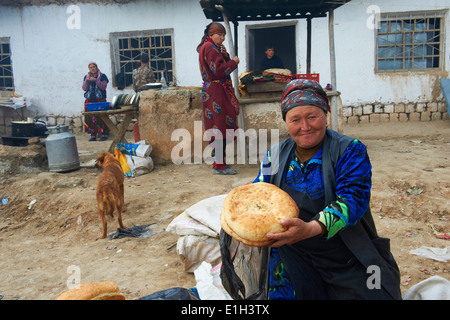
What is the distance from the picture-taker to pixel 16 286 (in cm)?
294

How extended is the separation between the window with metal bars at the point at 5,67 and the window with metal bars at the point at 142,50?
3.38 meters

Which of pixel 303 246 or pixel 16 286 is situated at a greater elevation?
pixel 303 246

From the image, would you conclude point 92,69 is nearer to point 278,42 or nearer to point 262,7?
point 262,7

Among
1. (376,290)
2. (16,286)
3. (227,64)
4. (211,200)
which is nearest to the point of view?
(376,290)

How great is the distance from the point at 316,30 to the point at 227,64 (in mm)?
4933

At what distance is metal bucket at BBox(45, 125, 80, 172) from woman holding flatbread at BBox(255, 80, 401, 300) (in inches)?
196

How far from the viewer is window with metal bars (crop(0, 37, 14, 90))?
10507mm

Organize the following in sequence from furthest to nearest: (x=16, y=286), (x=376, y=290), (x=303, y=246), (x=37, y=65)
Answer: (x=37, y=65) < (x=16, y=286) < (x=303, y=246) < (x=376, y=290)

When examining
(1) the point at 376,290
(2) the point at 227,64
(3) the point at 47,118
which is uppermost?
(2) the point at 227,64

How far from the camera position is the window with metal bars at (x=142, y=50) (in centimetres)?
973

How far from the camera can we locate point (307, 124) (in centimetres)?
166
